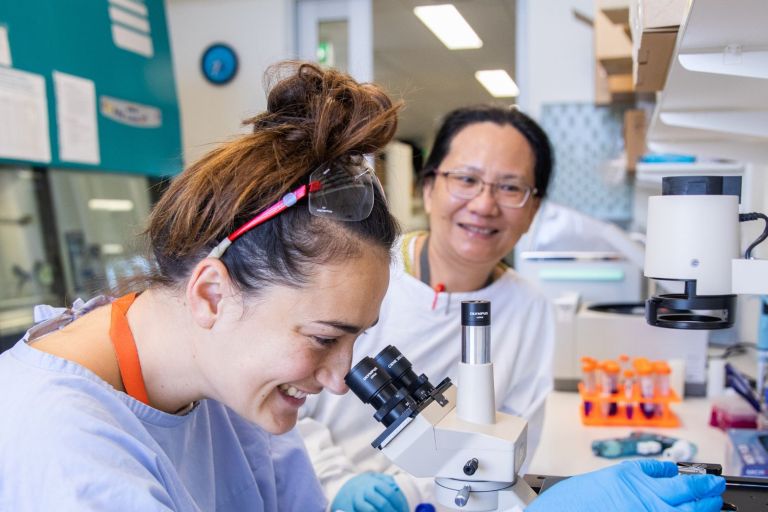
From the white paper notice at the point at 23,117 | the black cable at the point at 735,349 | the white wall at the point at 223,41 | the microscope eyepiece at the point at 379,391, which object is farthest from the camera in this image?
the white wall at the point at 223,41

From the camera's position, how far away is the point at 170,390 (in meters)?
1.01

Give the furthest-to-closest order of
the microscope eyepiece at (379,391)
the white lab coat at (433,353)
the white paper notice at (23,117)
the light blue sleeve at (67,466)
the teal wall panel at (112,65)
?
the teal wall panel at (112,65)
the white paper notice at (23,117)
the white lab coat at (433,353)
the microscope eyepiece at (379,391)
the light blue sleeve at (67,466)

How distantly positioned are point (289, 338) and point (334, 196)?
0.66 feet

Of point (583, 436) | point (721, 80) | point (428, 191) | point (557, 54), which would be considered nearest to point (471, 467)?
point (721, 80)

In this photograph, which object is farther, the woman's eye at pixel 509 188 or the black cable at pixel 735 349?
the black cable at pixel 735 349

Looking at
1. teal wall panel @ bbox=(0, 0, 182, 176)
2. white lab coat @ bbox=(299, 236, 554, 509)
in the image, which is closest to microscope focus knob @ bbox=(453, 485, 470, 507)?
white lab coat @ bbox=(299, 236, 554, 509)

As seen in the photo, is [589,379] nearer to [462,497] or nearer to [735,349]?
[735,349]

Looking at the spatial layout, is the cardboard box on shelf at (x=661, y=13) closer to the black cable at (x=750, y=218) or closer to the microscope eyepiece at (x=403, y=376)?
the black cable at (x=750, y=218)

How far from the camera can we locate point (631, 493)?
2.81 feet

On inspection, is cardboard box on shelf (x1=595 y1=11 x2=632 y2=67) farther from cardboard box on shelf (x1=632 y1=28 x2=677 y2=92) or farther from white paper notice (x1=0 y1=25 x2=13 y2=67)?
white paper notice (x1=0 y1=25 x2=13 y2=67)

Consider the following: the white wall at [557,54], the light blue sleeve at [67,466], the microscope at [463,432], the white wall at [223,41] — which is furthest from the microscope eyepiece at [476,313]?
the white wall at [223,41]

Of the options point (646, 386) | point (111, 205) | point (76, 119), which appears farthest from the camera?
point (111, 205)

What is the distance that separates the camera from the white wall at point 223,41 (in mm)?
3818

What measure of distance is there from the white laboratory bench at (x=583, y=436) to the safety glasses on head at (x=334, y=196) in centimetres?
106
